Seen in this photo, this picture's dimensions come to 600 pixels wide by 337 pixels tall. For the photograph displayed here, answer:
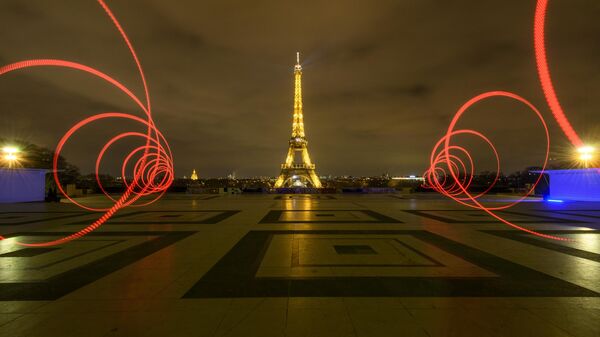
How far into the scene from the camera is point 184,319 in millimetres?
5719

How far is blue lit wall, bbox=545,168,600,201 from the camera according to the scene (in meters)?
34.9

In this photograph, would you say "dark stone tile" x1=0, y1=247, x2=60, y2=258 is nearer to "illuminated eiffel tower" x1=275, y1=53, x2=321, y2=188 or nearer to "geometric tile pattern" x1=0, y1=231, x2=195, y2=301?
"geometric tile pattern" x1=0, y1=231, x2=195, y2=301

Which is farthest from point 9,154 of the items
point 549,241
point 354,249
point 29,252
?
point 549,241

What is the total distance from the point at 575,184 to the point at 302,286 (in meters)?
42.3

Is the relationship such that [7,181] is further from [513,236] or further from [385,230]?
[513,236]

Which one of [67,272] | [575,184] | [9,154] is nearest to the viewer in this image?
[67,272]

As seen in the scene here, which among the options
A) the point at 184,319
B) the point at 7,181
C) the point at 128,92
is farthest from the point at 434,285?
the point at 7,181

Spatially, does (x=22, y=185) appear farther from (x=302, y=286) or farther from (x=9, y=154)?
(x=302, y=286)

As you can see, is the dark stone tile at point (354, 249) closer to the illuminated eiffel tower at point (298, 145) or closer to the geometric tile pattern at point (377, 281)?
the geometric tile pattern at point (377, 281)

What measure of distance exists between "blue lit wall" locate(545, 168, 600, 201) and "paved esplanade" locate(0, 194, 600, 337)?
28.6m

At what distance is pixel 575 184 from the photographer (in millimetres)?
36688

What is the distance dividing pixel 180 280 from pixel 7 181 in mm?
36009

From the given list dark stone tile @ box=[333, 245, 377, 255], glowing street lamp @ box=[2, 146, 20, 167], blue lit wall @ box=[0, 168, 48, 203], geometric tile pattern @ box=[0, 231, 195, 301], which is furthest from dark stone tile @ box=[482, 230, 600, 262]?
glowing street lamp @ box=[2, 146, 20, 167]

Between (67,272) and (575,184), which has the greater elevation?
Result: (575,184)
